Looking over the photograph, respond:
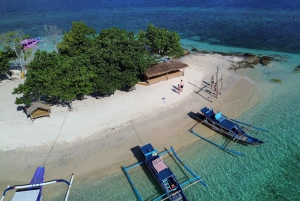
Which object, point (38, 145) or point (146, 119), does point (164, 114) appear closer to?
point (146, 119)

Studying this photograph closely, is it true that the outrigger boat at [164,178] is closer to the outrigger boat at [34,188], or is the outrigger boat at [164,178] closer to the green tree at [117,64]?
the outrigger boat at [34,188]

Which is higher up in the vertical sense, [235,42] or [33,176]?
[235,42]

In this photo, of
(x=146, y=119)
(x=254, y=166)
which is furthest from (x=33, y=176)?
(x=254, y=166)

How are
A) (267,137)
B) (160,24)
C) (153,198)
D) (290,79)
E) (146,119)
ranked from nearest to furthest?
(153,198) → (267,137) → (146,119) → (290,79) → (160,24)

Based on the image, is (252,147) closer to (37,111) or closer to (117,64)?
(117,64)

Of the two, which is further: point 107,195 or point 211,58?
point 211,58

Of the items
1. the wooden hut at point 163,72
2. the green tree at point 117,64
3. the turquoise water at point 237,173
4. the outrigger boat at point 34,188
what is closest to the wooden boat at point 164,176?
the turquoise water at point 237,173

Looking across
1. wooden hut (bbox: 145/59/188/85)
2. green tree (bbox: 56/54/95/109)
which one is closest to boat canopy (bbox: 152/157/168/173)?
green tree (bbox: 56/54/95/109)
